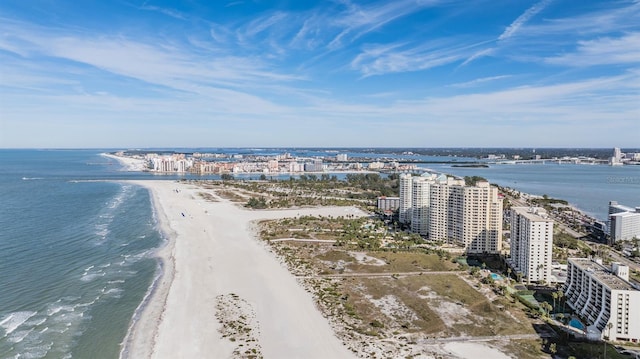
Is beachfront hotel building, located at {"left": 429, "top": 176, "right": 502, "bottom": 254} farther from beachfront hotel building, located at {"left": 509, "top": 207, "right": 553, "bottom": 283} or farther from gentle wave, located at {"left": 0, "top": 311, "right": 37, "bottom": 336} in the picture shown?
gentle wave, located at {"left": 0, "top": 311, "right": 37, "bottom": 336}

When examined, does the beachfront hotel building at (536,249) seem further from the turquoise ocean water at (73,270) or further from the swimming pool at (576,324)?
the turquoise ocean water at (73,270)

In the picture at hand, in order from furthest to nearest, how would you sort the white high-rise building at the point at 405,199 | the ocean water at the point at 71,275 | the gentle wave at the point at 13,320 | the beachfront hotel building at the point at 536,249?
the white high-rise building at the point at 405,199 < the beachfront hotel building at the point at 536,249 < the gentle wave at the point at 13,320 < the ocean water at the point at 71,275

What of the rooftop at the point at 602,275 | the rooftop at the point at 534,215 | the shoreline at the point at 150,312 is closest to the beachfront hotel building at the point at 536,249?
the rooftop at the point at 534,215

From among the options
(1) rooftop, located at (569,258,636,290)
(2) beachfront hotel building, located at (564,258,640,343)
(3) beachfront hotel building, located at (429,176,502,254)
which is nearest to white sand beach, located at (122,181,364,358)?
(2) beachfront hotel building, located at (564,258,640,343)

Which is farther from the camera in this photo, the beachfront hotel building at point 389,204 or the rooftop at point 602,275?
the beachfront hotel building at point 389,204

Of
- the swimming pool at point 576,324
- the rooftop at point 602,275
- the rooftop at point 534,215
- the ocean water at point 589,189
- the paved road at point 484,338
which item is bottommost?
the paved road at point 484,338

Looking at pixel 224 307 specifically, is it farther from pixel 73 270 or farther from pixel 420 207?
pixel 420 207

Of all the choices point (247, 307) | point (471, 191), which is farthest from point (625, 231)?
point (247, 307)

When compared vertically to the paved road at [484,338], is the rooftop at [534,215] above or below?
above
